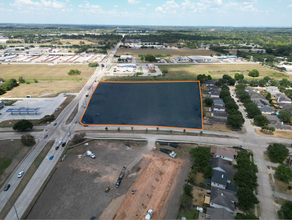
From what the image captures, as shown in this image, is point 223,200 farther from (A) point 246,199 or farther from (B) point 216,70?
(B) point 216,70

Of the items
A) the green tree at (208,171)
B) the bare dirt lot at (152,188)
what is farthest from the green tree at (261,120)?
the bare dirt lot at (152,188)

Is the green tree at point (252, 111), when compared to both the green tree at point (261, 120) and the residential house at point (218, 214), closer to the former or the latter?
the green tree at point (261, 120)

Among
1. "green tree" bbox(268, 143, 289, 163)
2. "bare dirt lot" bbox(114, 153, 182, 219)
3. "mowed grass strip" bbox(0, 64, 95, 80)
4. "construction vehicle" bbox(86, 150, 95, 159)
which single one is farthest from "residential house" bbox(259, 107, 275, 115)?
"mowed grass strip" bbox(0, 64, 95, 80)

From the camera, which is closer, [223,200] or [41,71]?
[223,200]

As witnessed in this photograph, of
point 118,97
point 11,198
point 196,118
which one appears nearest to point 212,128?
point 196,118

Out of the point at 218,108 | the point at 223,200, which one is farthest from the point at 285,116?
the point at 223,200

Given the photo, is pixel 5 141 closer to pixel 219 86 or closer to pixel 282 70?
pixel 219 86
